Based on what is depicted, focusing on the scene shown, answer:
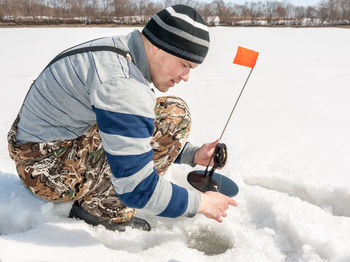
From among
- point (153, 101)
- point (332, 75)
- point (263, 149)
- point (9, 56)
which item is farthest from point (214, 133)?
point (9, 56)

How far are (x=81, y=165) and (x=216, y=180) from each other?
2.20 ft

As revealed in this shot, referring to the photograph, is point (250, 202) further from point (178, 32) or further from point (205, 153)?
point (178, 32)

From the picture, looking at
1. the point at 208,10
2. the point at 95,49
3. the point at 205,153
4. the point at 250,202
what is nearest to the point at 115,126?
the point at 95,49

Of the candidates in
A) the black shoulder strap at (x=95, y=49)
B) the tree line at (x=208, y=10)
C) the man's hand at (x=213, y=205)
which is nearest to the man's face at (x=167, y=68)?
the black shoulder strap at (x=95, y=49)

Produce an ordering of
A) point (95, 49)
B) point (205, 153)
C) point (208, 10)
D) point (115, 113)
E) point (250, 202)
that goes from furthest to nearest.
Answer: point (208, 10) → point (250, 202) → point (205, 153) → point (95, 49) → point (115, 113)

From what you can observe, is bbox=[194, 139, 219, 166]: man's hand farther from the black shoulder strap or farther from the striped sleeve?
the black shoulder strap

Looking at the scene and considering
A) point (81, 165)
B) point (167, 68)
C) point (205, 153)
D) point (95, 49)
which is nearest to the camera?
point (95, 49)

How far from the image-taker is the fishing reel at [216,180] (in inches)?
53.6

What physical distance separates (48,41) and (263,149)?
19.5 ft

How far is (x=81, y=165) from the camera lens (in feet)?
3.84

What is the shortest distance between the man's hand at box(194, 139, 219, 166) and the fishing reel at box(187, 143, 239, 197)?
0.10 ft

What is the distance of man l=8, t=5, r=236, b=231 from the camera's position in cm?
85

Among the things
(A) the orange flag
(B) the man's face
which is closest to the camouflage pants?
(B) the man's face

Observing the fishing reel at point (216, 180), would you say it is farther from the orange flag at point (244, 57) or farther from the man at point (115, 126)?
the orange flag at point (244, 57)
